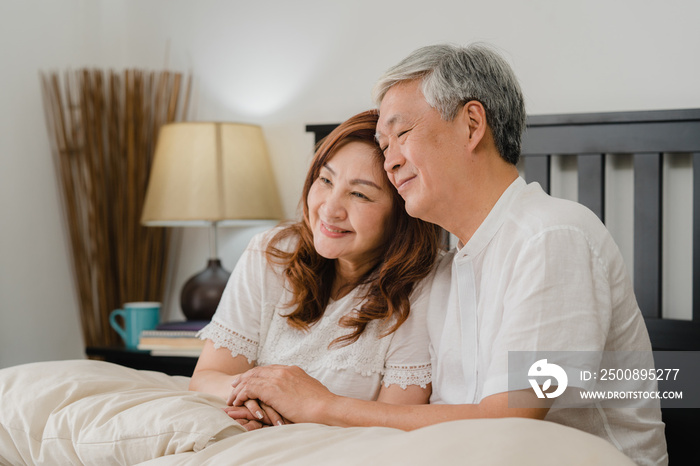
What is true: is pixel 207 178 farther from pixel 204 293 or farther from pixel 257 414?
pixel 257 414

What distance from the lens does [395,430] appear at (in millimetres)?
Result: 1004

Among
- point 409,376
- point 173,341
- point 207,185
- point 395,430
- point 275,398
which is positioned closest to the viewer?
point 395,430

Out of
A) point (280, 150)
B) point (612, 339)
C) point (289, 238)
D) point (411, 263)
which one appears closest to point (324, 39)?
point (280, 150)

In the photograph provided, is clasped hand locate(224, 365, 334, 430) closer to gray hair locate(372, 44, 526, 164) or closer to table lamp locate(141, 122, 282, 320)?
gray hair locate(372, 44, 526, 164)

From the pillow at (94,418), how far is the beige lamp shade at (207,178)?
1.03 m

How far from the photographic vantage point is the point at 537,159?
2012mm

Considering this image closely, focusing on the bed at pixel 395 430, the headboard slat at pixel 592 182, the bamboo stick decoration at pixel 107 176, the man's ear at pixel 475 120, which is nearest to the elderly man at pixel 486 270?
the man's ear at pixel 475 120

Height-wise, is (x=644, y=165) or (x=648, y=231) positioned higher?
(x=644, y=165)

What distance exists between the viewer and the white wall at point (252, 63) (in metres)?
2.01

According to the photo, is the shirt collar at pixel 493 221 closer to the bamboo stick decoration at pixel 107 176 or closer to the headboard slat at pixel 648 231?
the headboard slat at pixel 648 231

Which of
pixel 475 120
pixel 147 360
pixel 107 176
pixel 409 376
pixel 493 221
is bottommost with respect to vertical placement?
pixel 147 360

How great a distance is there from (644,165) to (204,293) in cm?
140

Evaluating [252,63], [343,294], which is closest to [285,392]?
[343,294]

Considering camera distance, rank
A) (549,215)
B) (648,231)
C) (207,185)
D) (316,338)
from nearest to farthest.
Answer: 1. (549,215)
2. (316,338)
3. (648,231)
4. (207,185)
